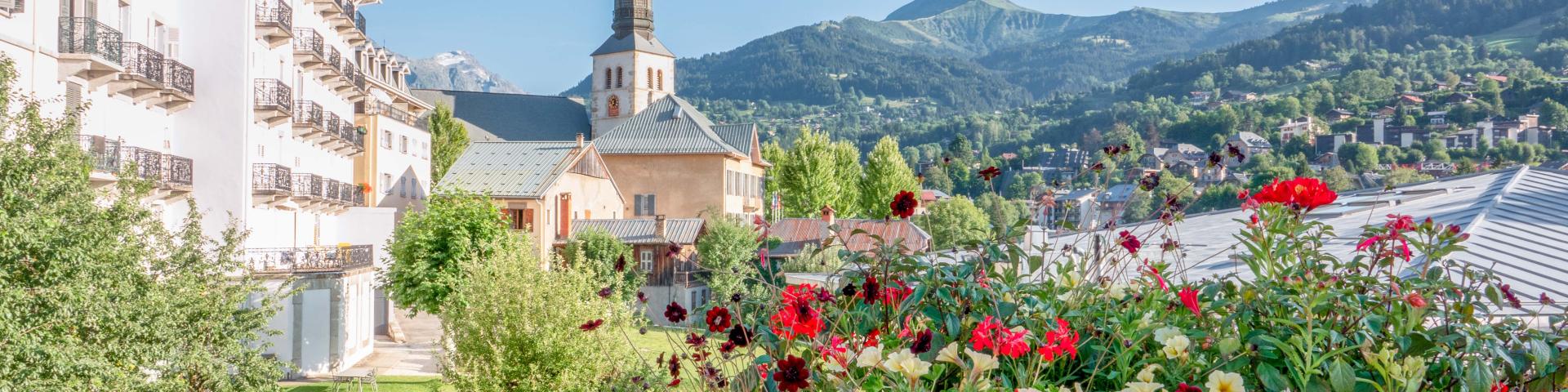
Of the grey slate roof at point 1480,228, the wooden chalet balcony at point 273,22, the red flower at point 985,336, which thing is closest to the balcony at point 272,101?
the wooden chalet balcony at point 273,22

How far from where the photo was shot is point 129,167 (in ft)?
53.6

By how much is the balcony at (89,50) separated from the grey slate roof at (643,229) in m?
32.3

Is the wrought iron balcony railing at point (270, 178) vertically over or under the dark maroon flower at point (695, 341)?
over

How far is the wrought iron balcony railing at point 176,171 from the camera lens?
2547 centimetres

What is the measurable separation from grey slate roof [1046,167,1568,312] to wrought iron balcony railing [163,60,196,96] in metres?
19.3

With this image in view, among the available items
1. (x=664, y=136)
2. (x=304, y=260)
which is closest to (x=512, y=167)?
(x=664, y=136)

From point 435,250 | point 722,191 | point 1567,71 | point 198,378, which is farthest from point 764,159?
point 1567,71

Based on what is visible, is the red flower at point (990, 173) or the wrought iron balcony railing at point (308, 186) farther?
the wrought iron balcony railing at point (308, 186)

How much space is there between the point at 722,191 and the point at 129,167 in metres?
50.4

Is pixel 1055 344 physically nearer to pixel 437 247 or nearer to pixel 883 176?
pixel 437 247

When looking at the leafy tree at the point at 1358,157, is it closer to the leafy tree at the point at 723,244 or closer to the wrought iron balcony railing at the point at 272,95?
the leafy tree at the point at 723,244

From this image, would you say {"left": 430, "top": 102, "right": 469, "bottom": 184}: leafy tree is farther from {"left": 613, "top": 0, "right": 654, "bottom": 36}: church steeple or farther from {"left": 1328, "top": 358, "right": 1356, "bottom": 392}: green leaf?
{"left": 1328, "top": 358, "right": 1356, "bottom": 392}: green leaf

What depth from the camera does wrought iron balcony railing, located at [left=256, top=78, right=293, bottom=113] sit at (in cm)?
2955

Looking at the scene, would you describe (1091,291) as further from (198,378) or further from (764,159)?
(764,159)
